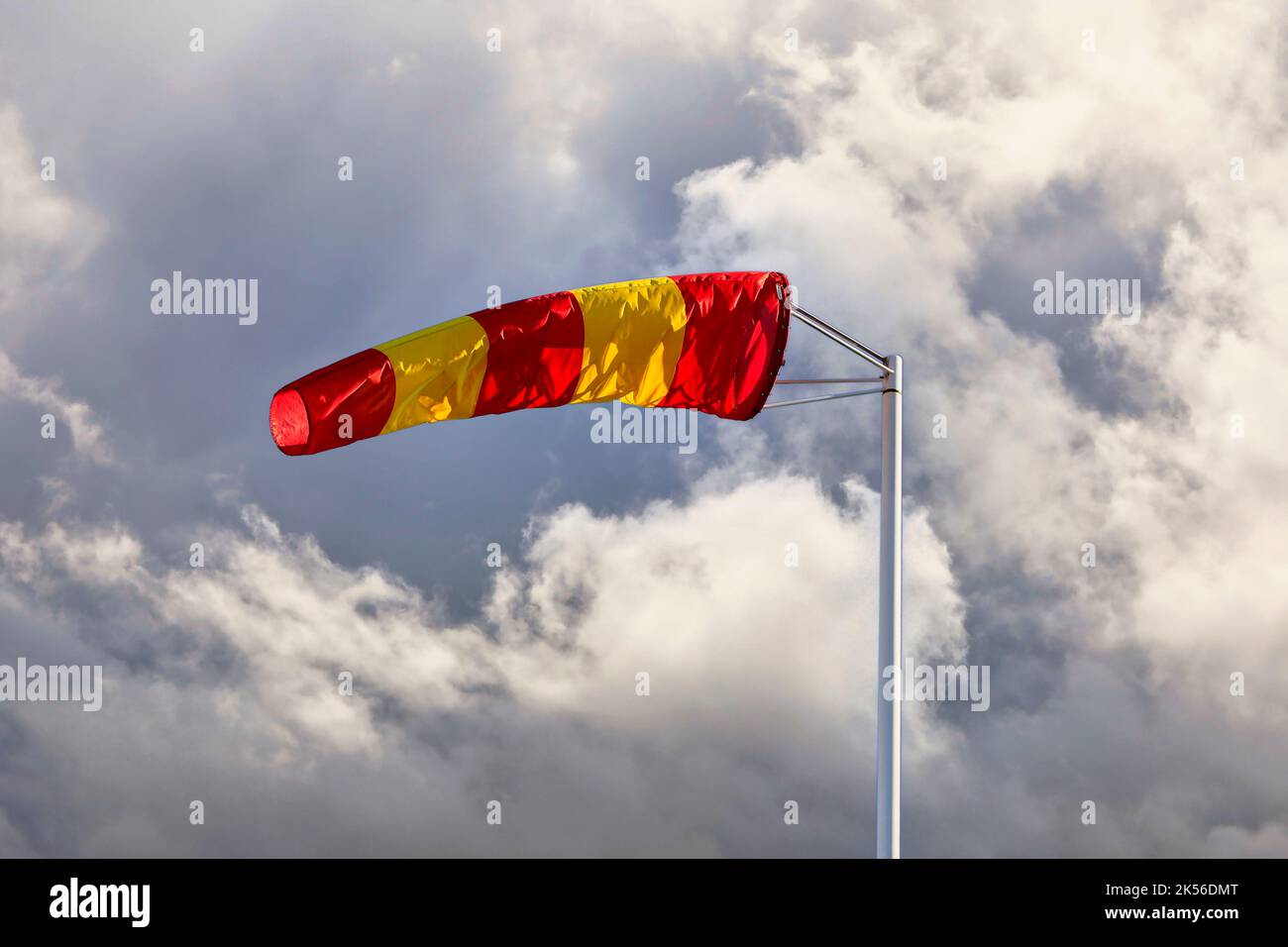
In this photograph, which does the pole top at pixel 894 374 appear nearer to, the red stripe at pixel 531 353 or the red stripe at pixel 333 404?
the red stripe at pixel 531 353

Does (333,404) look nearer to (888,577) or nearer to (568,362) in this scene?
(568,362)

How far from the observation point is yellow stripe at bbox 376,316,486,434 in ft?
38.5

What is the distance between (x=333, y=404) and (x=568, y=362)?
2.46m

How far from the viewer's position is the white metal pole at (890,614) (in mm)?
12188

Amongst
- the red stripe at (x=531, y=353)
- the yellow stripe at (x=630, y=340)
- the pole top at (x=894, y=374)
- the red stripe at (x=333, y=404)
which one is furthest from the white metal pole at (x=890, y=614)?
the red stripe at (x=333, y=404)

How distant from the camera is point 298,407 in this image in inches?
447

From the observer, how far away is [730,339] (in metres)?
13.0

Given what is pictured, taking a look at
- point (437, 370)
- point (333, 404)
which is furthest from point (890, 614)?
point (333, 404)

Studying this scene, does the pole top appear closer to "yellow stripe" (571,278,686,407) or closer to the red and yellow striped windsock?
the red and yellow striped windsock
